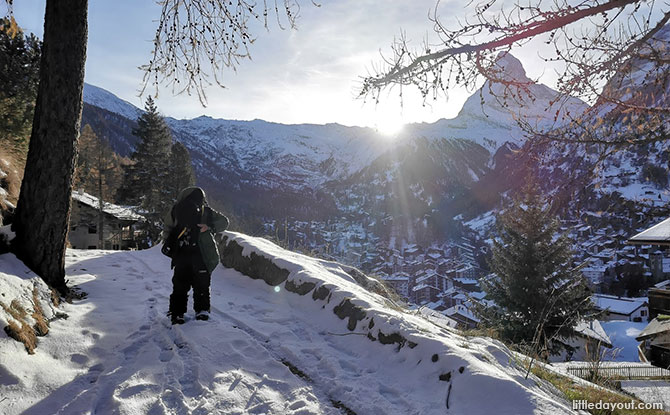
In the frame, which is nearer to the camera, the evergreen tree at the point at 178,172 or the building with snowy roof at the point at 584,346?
the building with snowy roof at the point at 584,346

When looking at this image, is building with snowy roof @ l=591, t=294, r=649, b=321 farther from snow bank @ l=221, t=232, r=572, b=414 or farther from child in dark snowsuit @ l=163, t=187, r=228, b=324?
child in dark snowsuit @ l=163, t=187, r=228, b=324

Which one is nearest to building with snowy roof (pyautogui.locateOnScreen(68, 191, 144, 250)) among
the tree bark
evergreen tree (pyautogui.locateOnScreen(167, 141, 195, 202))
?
evergreen tree (pyautogui.locateOnScreen(167, 141, 195, 202))

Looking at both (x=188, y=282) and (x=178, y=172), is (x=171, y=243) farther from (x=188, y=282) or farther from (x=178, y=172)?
(x=178, y=172)

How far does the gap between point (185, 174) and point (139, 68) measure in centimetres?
3109

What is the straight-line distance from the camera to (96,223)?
1182 inches

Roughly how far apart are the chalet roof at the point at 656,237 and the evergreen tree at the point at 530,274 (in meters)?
2.77

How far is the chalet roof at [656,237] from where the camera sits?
407 inches

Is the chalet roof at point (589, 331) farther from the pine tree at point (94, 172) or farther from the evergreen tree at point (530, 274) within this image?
the pine tree at point (94, 172)

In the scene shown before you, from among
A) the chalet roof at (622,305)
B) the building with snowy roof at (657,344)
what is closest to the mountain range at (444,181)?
the building with snowy roof at (657,344)

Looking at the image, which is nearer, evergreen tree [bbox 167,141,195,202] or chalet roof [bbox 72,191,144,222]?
chalet roof [bbox 72,191,144,222]

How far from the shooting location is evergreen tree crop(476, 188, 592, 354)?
13.4m

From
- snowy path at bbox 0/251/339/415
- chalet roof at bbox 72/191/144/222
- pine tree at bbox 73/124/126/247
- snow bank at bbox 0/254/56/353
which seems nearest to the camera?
snowy path at bbox 0/251/339/415

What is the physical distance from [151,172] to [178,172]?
2.30m

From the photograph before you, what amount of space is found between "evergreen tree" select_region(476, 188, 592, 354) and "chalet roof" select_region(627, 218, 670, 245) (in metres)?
2.77
